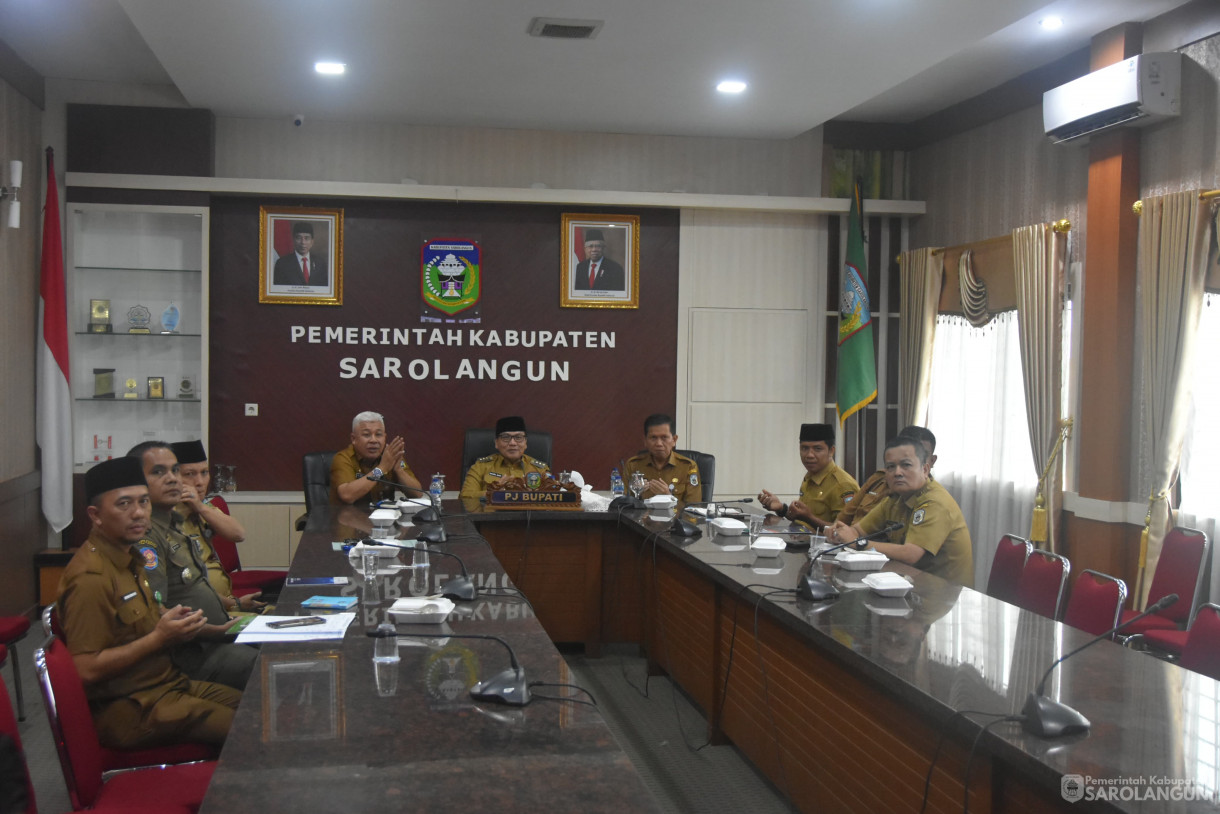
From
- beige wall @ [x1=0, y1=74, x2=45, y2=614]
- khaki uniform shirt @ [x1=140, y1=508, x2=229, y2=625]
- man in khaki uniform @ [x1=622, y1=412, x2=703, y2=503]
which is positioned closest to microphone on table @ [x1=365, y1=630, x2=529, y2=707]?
khaki uniform shirt @ [x1=140, y1=508, x2=229, y2=625]

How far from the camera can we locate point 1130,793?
1.64 m

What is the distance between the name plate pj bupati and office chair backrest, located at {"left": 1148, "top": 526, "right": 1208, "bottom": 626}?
Result: 2.71 metres

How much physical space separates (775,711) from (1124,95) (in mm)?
3418

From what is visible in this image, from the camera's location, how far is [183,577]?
3.34 metres

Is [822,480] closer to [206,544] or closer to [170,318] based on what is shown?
[206,544]

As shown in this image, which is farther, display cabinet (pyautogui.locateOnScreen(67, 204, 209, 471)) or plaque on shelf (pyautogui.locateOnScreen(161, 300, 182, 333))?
plaque on shelf (pyautogui.locateOnScreen(161, 300, 182, 333))

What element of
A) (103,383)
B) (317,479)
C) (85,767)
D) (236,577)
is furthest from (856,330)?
Result: (85,767)

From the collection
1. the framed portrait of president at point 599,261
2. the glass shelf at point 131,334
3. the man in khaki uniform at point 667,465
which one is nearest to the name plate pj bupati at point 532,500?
the man in khaki uniform at point 667,465

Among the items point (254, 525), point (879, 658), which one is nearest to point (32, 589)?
point (254, 525)

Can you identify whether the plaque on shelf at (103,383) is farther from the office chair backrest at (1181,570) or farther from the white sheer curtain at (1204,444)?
the white sheer curtain at (1204,444)

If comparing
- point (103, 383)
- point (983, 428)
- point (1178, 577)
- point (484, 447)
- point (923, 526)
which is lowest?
point (1178, 577)

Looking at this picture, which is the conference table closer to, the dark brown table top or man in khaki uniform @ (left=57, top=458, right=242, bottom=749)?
the dark brown table top

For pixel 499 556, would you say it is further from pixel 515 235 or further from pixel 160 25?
pixel 160 25

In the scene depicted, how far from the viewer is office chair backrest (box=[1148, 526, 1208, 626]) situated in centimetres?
396
